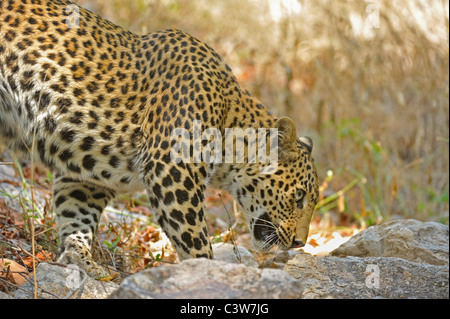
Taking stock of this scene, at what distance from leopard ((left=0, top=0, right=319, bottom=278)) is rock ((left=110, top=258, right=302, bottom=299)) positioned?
51.9 inches

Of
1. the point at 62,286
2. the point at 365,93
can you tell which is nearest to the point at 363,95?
the point at 365,93

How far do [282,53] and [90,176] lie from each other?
658cm

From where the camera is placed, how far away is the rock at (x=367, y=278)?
4.77m

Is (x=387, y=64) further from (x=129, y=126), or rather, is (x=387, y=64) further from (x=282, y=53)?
(x=129, y=126)

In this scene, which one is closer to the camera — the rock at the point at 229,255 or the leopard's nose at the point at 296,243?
the leopard's nose at the point at 296,243

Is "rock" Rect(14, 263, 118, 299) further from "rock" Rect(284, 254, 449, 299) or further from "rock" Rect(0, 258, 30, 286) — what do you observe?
"rock" Rect(284, 254, 449, 299)

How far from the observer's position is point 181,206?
527 centimetres

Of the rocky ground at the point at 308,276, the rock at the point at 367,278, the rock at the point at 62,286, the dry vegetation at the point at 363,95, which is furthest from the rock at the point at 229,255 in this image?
the rock at the point at 62,286

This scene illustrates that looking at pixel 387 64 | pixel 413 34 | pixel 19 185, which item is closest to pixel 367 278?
pixel 19 185

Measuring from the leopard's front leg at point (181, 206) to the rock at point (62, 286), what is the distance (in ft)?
2.40

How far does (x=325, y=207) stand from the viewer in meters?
9.54

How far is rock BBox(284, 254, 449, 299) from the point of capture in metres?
4.77

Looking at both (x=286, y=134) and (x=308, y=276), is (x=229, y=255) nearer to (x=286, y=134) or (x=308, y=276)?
(x=286, y=134)

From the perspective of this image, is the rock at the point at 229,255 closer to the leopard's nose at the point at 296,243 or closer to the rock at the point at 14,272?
the leopard's nose at the point at 296,243
